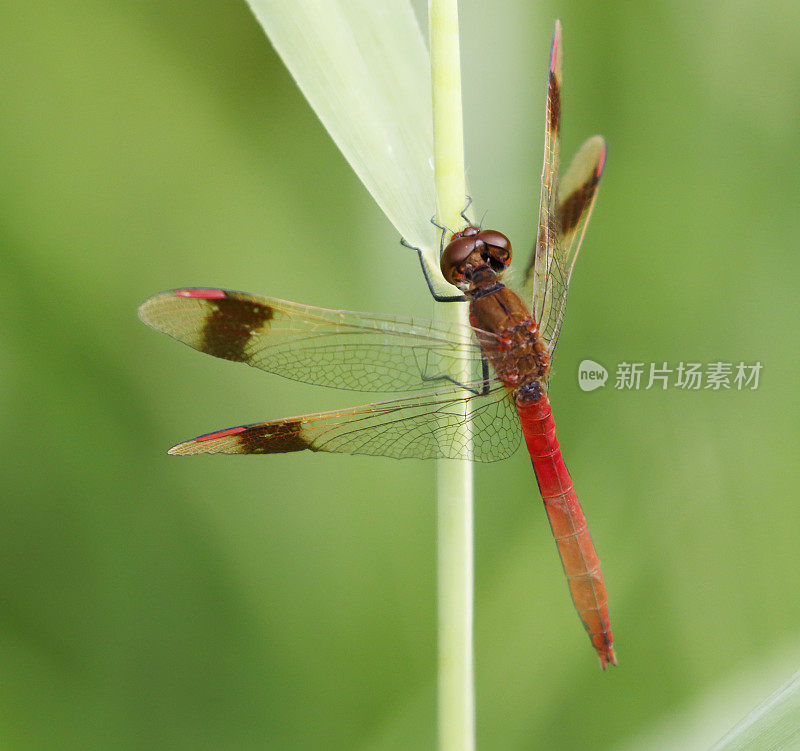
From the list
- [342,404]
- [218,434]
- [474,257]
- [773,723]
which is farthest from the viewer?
[342,404]

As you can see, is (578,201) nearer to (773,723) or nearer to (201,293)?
(201,293)

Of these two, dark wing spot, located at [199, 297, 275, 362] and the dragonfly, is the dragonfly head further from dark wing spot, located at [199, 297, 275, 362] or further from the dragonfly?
dark wing spot, located at [199, 297, 275, 362]

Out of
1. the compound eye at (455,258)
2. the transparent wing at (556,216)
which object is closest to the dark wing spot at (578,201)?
the transparent wing at (556,216)

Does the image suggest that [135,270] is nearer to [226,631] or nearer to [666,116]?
[226,631]

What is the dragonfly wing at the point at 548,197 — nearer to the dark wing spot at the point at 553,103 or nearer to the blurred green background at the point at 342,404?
the dark wing spot at the point at 553,103

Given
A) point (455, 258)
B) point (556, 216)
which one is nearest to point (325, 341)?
point (455, 258)

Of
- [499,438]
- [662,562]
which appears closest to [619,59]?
[499,438]
